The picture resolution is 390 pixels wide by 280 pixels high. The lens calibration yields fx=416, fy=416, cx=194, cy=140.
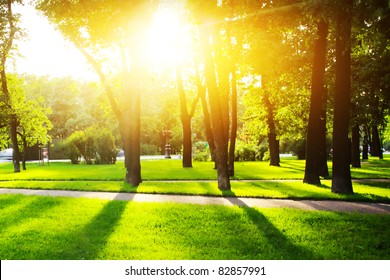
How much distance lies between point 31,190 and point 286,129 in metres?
18.7

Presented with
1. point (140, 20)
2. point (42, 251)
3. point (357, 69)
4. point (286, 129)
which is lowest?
point (42, 251)

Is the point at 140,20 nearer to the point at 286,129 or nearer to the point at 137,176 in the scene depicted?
the point at 137,176

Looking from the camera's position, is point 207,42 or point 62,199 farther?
point 207,42

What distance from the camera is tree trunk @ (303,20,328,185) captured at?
50.8 feet

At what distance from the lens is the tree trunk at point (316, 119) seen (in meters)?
15.5

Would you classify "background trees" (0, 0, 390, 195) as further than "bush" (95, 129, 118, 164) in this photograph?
No

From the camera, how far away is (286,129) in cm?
2898

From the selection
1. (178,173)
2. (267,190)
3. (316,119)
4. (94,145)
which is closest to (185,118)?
(178,173)

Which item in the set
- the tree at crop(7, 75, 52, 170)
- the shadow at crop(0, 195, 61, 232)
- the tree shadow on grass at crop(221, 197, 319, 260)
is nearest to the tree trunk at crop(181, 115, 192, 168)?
the tree at crop(7, 75, 52, 170)

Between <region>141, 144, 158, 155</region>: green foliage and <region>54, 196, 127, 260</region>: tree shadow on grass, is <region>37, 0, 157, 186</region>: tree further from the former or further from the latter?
<region>141, 144, 158, 155</region>: green foliage

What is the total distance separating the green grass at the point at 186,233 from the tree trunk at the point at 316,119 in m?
6.36

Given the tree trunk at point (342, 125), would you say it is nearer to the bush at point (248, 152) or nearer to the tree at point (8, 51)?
the tree at point (8, 51)

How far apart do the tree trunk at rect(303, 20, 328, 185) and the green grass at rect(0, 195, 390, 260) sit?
636 centimetres

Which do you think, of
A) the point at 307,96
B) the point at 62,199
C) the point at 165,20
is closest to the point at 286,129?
the point at 307,96
